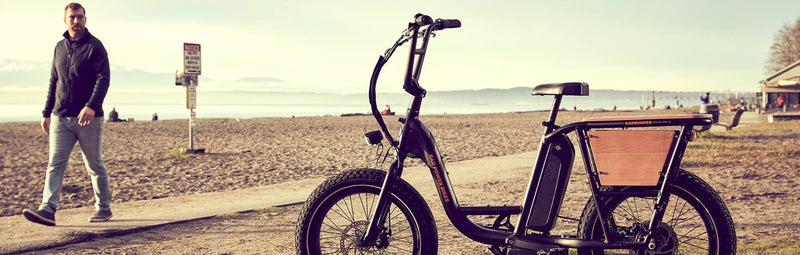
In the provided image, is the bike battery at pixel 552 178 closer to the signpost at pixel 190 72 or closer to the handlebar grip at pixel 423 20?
the handlebar grip at pixel 423 20

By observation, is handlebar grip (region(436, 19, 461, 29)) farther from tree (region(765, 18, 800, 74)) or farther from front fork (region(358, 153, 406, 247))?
tree (region(765, 18, 800, 74))

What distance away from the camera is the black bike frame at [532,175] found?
12.4 ft

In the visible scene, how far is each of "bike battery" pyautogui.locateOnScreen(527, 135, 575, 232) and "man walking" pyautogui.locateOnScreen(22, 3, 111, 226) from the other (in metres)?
4.23

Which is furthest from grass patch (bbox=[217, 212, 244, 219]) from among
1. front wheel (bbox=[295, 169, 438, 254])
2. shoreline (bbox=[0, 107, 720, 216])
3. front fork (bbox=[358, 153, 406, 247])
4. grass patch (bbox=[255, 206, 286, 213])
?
front fork (bbox=[358, 153, 406, 247])

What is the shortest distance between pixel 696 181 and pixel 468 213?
124 centimetres

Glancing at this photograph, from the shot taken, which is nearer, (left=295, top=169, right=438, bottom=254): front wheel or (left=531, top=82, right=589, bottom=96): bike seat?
(left=531, top=82, right=589, bottom=96): bike seat

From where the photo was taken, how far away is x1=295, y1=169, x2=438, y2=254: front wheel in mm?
3910

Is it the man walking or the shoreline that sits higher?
the man walking

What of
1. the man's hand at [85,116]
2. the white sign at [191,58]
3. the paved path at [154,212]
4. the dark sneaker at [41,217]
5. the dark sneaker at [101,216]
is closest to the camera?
the paved path at [154,212]

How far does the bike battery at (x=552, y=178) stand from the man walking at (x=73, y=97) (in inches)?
166

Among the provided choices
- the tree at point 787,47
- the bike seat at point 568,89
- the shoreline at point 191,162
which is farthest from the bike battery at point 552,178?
the tree at point 787,47

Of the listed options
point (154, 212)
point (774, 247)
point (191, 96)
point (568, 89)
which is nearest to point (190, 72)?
point (191, 96)

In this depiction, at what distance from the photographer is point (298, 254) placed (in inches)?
160

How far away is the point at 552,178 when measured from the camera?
3.95 meters
